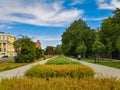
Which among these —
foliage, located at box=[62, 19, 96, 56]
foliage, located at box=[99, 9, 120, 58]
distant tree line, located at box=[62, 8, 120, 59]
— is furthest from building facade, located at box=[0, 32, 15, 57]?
foliage, located at box=[99, 9, 120, 58]

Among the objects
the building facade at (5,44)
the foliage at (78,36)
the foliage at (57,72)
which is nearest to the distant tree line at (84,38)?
the foliage at (78,36)

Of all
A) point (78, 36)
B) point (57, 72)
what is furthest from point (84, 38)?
point (57, 72)

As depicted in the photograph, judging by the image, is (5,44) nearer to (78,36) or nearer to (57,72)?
(78,36)

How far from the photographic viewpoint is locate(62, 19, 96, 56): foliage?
96.9 m

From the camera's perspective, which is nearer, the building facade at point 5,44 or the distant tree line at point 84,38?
the distant tree line at point 84,38

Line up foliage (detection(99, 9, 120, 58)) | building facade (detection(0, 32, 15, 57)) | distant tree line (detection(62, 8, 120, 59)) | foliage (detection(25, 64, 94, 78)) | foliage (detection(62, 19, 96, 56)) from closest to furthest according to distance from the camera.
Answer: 1. foliage (detection(25, 64, 94, 78))
2. foliage (detection(99, 9, 120, 58))
3. distant tree line (detection(62, 8, 120, 59))
4. foliage (detection(62, 19, 96, 56))
5. building facade (detection(0, 32, 15, 57))

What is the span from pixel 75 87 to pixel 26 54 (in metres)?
50.3

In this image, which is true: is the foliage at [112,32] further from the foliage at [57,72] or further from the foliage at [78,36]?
the foliage at [57,72]

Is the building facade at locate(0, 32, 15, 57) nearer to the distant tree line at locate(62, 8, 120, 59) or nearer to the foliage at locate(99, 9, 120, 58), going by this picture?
the distant tree line at locate(62, 8, 120, 59)

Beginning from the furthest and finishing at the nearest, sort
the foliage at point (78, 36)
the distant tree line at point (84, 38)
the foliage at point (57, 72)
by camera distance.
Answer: the foliage at point (78, 36) → the distant tree line at point (84, 38) → the foliage at point (57, 72)

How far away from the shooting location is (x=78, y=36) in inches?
3925

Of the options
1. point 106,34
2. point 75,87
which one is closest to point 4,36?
point 106,34

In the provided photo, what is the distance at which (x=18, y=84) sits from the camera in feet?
27.3

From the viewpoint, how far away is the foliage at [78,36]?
9688 cm
